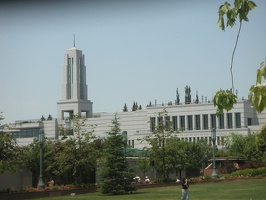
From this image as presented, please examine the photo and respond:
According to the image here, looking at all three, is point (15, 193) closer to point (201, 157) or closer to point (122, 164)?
point (122, 164)

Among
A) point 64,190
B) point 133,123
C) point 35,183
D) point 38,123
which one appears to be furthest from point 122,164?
point 38,123

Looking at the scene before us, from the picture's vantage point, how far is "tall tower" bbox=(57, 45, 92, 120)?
112 m

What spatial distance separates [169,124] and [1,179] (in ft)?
49.2

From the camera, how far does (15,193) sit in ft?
100

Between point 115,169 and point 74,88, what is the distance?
8493 centimetres

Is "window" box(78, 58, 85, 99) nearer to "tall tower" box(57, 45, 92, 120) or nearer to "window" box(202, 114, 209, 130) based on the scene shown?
"tall tower" box(57, 45, 92, 120)

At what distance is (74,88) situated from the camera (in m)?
118

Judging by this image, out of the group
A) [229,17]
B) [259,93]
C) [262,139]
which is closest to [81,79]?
[262,139]

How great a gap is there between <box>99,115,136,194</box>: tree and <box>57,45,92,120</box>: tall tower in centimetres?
→ 7758

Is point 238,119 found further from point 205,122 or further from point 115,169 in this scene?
point 115,169

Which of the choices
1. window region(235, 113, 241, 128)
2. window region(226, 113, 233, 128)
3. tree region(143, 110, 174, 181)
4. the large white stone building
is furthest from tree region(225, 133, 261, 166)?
window region(226, 113, 233, 128)

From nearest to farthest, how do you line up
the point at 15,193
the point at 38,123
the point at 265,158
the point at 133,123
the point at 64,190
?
the point at 15,193 → the point at 64,190 → the point at 265,158 → the point at 133,123 → the point at 38,123

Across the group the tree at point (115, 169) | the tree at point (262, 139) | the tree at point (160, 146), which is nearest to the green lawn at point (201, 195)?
the tree at point (115, 169)

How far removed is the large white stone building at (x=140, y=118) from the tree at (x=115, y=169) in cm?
5238
